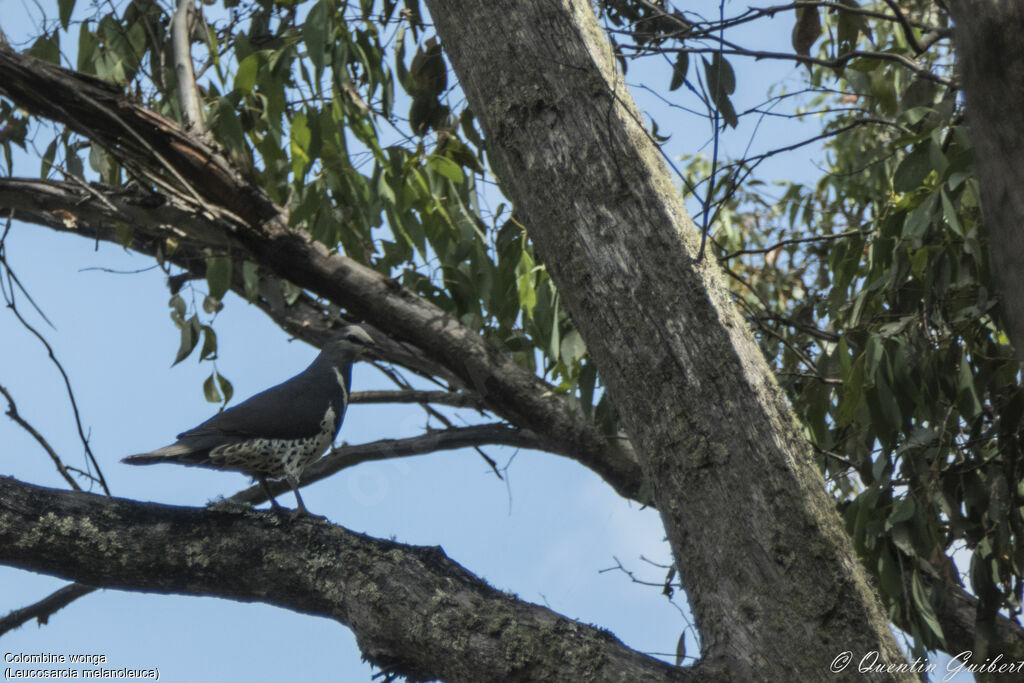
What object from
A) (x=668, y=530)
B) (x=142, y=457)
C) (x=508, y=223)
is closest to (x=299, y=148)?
(x=508, y=223)

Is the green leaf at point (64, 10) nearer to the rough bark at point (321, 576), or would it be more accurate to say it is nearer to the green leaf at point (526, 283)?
the green leaf at point (526, 283)

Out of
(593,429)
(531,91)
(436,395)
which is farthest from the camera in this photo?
(436,395)

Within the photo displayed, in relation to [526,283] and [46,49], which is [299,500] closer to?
[526,283]

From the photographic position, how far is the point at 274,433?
2924 millimetres

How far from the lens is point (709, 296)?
172 centimetres

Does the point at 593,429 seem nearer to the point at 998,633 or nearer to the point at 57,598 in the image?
the point at 998,633

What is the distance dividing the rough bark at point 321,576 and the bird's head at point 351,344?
65.2 inches

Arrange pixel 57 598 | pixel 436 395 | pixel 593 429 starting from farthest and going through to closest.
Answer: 1. pixel 436 395
2. pixel 593 429
3. pixel 57 598

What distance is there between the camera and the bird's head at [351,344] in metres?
3.67

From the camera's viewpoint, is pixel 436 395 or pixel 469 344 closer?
pixel 469 344

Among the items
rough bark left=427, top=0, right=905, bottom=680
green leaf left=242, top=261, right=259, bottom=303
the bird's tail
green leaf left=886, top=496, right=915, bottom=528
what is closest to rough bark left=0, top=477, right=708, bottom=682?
rough bark left=427, top=0, right=905, bottom=680

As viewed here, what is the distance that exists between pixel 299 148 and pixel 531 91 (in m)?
1.42

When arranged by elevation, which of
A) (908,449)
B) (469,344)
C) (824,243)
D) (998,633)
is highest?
(824,243)

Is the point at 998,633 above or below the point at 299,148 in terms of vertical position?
below
